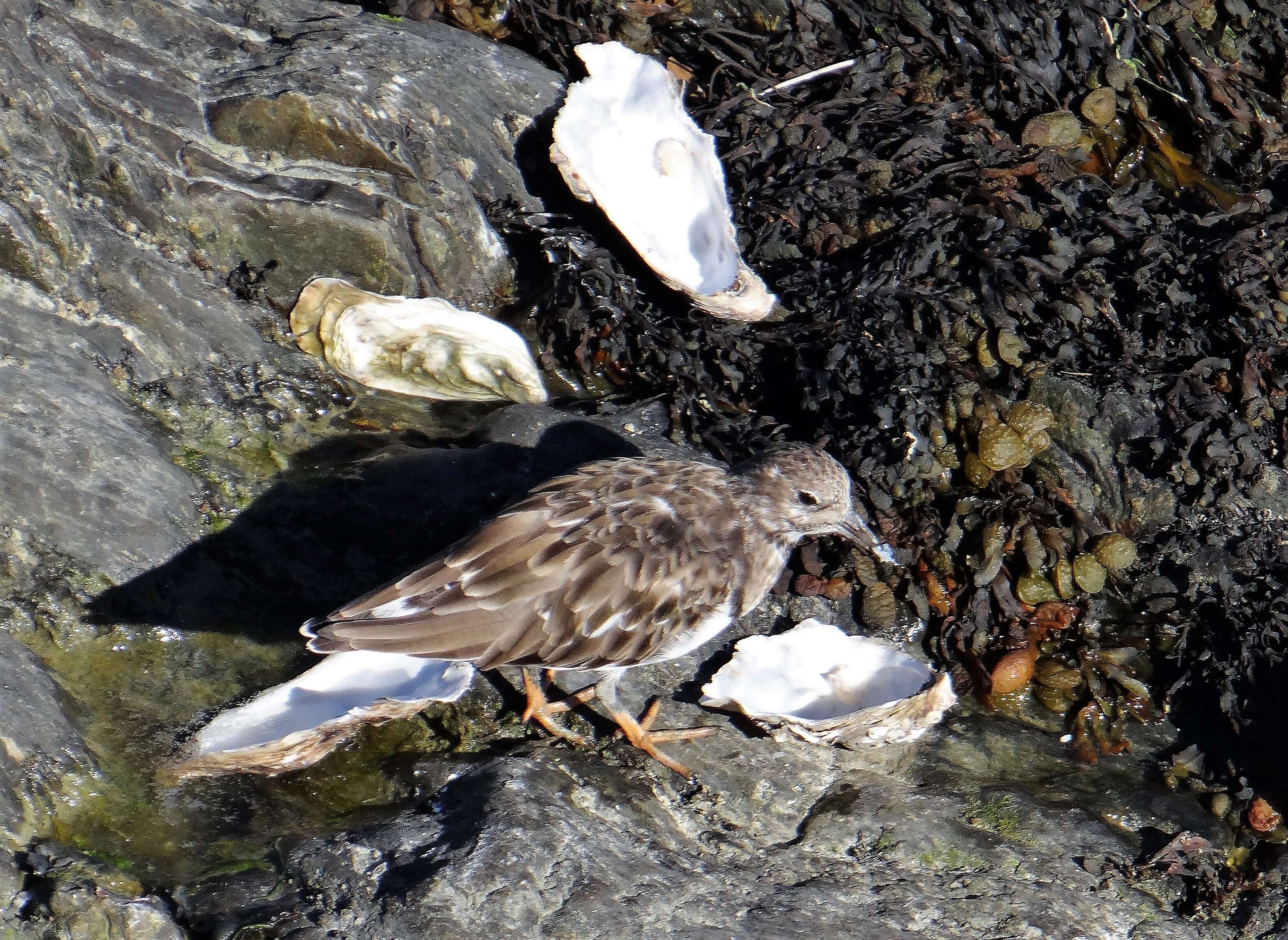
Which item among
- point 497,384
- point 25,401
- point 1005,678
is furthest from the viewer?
point 497,384

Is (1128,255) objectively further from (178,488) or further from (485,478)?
(178,488)

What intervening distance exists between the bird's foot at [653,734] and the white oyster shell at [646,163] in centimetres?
193

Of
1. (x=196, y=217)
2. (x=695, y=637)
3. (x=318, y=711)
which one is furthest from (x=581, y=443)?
(x=196, y=217)

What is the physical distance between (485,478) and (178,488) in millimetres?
1106

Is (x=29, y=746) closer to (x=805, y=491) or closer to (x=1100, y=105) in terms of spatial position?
(x=805, y=491)

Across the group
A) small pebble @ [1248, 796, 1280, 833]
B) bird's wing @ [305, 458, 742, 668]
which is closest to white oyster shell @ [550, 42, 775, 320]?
bird's wing @ [305, 458, 742, 668]

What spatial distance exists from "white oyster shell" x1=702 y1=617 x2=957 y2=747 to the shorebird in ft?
0.67

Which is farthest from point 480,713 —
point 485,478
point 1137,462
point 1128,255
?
point 1128,255

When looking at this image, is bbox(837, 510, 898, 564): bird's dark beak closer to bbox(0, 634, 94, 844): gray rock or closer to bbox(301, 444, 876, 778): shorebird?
bbox(301, 444, 876, 778): shorebird

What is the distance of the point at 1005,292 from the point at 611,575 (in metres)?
2.05

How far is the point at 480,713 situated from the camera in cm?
371

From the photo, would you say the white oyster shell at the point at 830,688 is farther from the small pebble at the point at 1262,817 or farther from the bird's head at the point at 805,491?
the small pebble at the point at 1262,817

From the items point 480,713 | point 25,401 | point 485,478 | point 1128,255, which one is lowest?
point 480,713

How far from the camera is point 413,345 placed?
14.8 ft
